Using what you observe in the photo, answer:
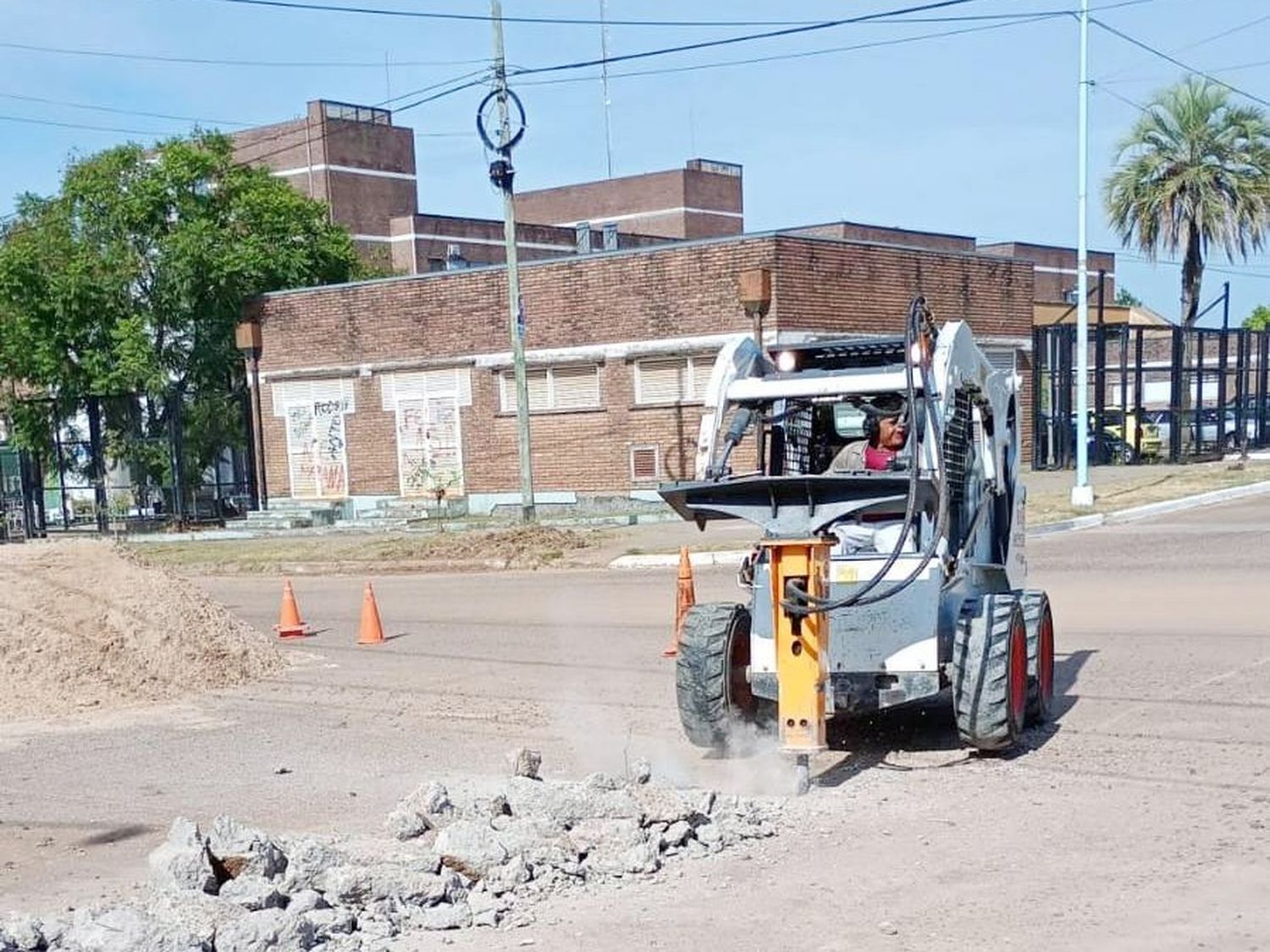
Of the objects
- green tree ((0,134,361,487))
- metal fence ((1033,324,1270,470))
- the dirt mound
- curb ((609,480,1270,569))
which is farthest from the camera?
metal fence ((1033,324,1270,470))

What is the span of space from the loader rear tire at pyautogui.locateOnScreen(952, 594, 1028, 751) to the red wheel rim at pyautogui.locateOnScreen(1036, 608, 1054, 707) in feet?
2.55

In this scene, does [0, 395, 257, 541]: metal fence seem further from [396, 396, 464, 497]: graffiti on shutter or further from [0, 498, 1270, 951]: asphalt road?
[0, 498, 1270, 951]: asphalt road

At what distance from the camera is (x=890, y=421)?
27.9ft

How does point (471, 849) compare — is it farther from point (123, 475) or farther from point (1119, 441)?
point (1119, 441)

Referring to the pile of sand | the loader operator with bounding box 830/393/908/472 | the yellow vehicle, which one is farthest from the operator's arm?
the yellow vehicle

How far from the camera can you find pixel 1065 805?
725 cm

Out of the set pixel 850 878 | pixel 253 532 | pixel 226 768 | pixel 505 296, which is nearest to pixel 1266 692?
pixel 850 878

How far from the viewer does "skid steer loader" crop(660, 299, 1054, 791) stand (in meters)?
7.46

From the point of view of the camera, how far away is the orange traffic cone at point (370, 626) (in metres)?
15.0

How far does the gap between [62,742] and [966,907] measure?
24.9 feet

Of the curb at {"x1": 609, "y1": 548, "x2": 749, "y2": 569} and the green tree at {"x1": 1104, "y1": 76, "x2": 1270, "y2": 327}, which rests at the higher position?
the green tree at {"x1": 1104, "y1": 76, "x2": 1270, "y2": 327}

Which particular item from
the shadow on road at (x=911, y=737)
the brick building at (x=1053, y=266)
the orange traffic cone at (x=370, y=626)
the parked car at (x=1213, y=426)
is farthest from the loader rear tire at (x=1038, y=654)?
the brick building at (x=1053, y=266)

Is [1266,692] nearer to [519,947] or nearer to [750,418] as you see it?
[750,418]

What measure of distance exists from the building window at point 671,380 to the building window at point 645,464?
0.94m
